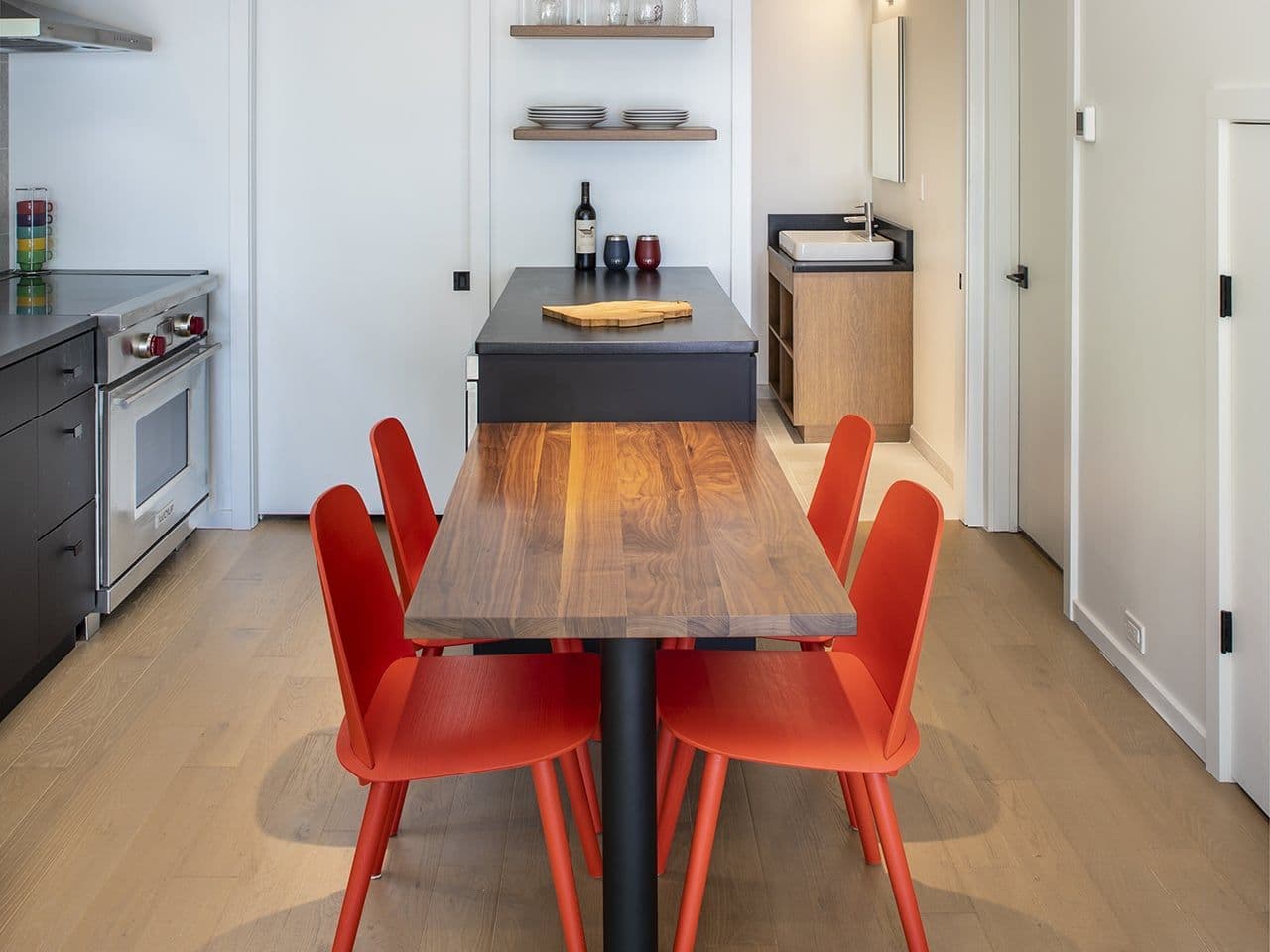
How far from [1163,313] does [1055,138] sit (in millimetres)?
1291

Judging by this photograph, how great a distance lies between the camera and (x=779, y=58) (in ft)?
23.7

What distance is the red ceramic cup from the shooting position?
181 inches

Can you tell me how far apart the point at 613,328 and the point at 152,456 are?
1.62 m

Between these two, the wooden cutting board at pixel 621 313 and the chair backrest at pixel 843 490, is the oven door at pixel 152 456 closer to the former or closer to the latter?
the wooden cutting board at pixel 621 313

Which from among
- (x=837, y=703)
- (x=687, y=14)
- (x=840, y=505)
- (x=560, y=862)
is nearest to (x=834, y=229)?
(x=687, y=14)

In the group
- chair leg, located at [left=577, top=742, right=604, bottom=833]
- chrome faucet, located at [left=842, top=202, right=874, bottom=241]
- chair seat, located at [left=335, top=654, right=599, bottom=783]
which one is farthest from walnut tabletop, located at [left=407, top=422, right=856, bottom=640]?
chrome faucet, located at [left=842, top=202, right=874, bottom=241]

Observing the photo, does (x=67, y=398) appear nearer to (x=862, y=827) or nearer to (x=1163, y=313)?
(x=862, y=827)

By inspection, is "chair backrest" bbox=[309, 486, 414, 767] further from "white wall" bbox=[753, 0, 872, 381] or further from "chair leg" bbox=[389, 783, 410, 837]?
"white wall" bbox=[753, 0, 872, 381]

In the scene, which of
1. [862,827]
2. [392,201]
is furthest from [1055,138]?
[862,827]

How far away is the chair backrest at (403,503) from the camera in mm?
2693

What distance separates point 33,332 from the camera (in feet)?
11.5

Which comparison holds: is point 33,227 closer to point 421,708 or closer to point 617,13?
point 617,13

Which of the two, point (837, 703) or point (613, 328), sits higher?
point (613, 328)

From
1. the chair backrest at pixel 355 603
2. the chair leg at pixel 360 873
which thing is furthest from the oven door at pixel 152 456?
the chair leg at pixel 360 873
